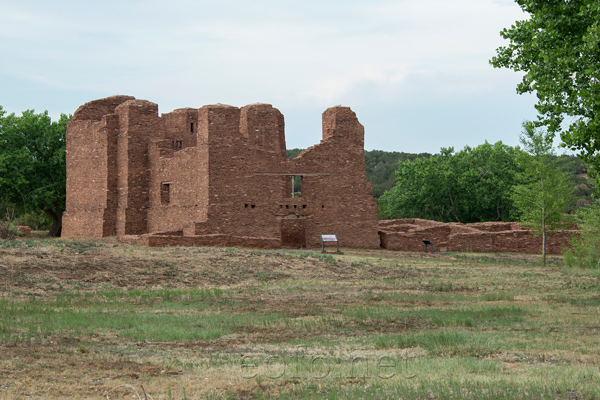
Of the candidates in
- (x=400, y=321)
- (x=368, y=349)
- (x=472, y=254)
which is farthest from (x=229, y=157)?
(x=368, y=349)

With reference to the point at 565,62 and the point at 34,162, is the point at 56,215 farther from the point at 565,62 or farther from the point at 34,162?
the point at 565,62

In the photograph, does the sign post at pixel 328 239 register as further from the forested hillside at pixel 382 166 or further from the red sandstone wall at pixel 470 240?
the forested hillside at pixel 382 166

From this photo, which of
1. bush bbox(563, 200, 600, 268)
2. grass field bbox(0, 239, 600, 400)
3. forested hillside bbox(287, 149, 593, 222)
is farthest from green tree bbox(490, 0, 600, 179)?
forested hillside bbox(287, 149, 593, 222)

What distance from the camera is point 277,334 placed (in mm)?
11422

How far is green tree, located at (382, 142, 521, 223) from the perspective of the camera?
51.0m

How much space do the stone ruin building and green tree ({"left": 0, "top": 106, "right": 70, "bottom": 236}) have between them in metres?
5.15

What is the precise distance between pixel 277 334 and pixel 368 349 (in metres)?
1.85

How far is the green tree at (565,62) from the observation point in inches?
537

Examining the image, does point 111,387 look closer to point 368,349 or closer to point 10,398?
point 10,398

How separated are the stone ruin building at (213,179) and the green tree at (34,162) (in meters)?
5.15

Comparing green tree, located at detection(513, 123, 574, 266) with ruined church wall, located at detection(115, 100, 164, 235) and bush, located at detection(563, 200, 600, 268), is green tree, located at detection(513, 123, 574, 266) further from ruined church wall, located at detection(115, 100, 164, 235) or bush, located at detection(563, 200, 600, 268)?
ruined church wall, located at detection(115, 100, 164, 235)

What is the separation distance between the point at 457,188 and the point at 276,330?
1631 inches

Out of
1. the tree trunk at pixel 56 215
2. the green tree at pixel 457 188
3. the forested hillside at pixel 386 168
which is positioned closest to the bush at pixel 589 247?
the green tree at pixel 457 188

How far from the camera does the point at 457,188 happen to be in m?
51.5
